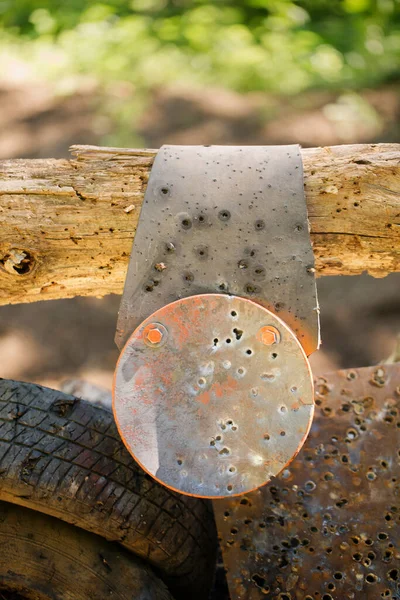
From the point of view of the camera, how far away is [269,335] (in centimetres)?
143

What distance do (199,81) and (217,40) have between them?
1.63 ft

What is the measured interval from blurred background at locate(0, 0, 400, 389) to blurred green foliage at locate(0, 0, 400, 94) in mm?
10

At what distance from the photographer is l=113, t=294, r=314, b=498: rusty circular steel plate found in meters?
1.43

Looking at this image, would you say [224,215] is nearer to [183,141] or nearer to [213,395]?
[213,395]

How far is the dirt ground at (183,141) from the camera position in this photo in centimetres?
344

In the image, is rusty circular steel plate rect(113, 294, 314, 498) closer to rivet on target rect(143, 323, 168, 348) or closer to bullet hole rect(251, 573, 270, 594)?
rivet on target rect(143, 323, 168, 348)

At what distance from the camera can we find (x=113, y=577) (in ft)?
5.57

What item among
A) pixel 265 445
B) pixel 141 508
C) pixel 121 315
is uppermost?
pixel 121 315

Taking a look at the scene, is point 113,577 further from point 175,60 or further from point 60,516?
point 175,60

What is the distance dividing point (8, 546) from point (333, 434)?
A: 0.98 metres

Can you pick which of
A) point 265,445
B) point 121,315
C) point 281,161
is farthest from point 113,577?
point 281,161

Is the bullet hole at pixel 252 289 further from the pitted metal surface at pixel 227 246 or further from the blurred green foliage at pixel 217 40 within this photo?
the blurred green foliage at pixel 217 40

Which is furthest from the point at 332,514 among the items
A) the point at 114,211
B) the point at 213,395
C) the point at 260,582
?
the point at 114,211

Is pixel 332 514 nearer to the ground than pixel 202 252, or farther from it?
nearer to the ground
